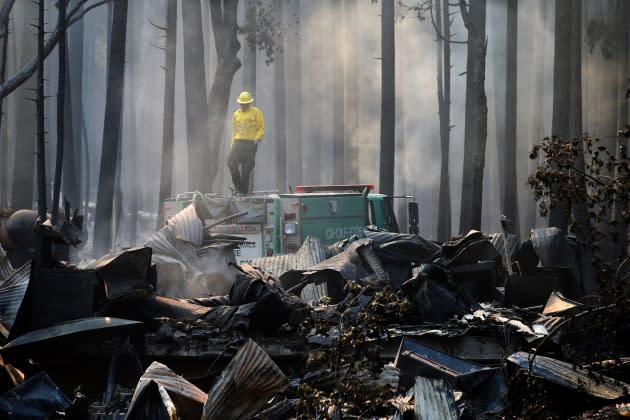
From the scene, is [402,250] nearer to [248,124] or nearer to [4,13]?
[248,124]

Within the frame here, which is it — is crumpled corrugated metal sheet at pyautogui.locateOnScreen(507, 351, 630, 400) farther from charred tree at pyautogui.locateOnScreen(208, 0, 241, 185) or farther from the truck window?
charred tree at pyautogui.locateOnScreen(208, 0, 241, 185)

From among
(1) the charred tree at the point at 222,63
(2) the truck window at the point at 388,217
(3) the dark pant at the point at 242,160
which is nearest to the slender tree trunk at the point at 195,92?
(1) the charred tree at the point at 222,63

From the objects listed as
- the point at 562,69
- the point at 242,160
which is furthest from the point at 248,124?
the point at 562,69

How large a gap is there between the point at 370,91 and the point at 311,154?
26.6ft

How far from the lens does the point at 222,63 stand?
24062 millimetres

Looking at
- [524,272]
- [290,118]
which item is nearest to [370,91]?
[290,118]

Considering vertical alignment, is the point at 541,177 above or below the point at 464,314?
above

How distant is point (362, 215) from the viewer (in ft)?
50.8

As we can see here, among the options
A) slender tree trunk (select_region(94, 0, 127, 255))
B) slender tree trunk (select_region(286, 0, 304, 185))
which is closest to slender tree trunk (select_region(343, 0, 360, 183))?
slender tree trunk (select_region(286, 0, 304, 185))

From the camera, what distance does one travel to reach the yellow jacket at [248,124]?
733 inches

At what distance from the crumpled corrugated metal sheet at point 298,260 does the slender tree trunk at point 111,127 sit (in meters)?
12.9

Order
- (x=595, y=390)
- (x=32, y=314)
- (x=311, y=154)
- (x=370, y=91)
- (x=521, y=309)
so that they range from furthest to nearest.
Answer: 1. (x=311, y=154)
2. (x=370, y=91)
3. (x=521, y=309)
4. (x=32, y=314)
5. (x=595, y=390)

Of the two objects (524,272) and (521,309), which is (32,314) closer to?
(521,309)

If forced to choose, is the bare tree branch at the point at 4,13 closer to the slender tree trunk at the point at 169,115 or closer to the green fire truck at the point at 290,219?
the slender tree trunk at the point at 169,115
